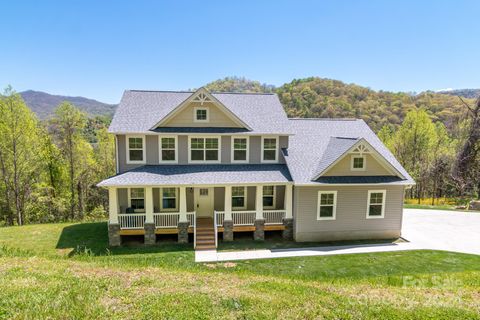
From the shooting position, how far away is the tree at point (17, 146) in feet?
63.8

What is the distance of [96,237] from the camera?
14719 mm

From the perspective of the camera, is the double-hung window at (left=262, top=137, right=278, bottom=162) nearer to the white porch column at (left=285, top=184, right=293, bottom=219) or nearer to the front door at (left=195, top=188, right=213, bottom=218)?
the white porch column at (left=285, top=184, right=293, bottom=219)

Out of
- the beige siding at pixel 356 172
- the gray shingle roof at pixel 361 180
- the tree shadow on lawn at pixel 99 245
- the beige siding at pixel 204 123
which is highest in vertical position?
the beige siding at pixel 204 123

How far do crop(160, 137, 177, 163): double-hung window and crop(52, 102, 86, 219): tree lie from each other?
13.5 m

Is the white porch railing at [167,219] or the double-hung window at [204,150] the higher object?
the double-hung window at [204,150]

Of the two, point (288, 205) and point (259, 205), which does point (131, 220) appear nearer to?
point (259, 205)

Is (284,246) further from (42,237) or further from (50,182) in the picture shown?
(50,182)

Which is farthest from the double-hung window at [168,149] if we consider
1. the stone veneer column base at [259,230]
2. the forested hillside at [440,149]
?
the forested hillside at [440,149]

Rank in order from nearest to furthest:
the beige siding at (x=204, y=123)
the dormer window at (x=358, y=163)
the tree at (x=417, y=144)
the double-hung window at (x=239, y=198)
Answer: the dormer window at (x=358, y=163)
the beige siding at (x=204, y=123)
the double-hung window at (x=239, y=198)
the tree at (x=417, y=144)

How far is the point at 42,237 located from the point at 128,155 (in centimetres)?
651

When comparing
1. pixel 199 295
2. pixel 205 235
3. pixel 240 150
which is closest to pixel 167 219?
pixel 205 235

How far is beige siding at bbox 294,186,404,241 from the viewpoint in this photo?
1398 centimetres

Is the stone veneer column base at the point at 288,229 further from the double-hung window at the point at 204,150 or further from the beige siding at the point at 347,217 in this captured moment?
the double-hung window at the point at 204,150

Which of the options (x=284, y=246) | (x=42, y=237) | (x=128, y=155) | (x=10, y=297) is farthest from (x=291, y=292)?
(x=42, y=237)
